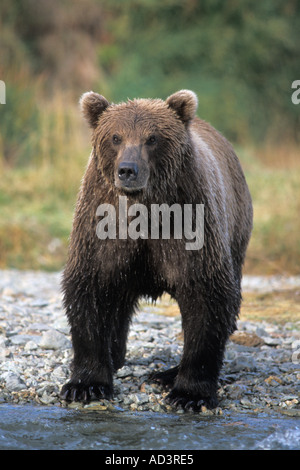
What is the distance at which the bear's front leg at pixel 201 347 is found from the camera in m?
5.06

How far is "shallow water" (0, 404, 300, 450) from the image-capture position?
4426 millimetres

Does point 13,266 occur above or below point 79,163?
below

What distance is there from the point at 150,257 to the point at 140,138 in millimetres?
753

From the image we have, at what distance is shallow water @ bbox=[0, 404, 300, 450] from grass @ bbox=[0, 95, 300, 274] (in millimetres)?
5304

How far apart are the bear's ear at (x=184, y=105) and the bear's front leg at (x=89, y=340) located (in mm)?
1197

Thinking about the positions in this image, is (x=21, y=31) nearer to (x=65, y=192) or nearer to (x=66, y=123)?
(x=66, y=123)

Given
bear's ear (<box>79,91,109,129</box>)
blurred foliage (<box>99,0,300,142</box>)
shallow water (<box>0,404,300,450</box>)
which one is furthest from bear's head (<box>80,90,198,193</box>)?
blurred foliage (<box>99,0,300,142</box>)

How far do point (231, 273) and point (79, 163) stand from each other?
824 cm

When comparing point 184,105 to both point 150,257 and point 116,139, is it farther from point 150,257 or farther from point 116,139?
point 150,257

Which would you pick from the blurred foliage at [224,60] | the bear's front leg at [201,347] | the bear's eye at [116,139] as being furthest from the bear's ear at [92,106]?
the blurred foliage at [224,60]

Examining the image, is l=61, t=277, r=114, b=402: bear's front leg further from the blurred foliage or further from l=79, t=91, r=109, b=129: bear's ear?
the blurred foliage

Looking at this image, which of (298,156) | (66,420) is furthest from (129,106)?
(298,156)

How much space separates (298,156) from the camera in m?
16.2

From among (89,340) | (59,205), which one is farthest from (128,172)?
(59,205)
